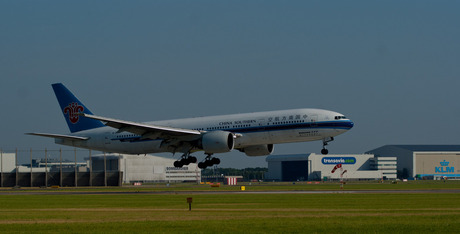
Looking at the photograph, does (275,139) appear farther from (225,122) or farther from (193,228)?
(193,228)

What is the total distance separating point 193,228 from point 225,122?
4549 cm

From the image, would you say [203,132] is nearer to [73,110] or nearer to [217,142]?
[217,142]

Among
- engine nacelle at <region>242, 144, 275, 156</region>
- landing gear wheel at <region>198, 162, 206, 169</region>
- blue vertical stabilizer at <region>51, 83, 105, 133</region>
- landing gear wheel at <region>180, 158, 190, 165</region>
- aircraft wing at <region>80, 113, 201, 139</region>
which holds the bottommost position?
landing gear wheel at <region>198, 162, 206, 169</region>

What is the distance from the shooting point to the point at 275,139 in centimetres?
7638

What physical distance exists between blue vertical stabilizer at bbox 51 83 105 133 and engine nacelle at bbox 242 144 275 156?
19116 mm

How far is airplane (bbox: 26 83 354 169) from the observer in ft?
245

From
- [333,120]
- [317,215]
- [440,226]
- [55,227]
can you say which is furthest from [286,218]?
[333,120]

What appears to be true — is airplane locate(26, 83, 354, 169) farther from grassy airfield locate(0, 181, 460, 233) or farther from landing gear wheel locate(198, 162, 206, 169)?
grassy airfield locate(0, 181, 460, 233)

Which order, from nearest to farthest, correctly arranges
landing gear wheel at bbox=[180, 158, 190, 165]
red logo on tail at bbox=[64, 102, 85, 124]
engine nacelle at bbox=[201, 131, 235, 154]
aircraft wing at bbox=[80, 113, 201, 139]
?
engine nacelle at bbox=[201, 131, 235, 154] < aircraft wing at bbox=[80, 113, 201, 139] < landing gear wheel at bbox=[180, 158, 190, 165] < red logo on tail at bbox=[64, 102, 85, 124]

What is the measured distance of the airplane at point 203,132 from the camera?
74.7m

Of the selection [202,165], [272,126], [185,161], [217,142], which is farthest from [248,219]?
[202,165]

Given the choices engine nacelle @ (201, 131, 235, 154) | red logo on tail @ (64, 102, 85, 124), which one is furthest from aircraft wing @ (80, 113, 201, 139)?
red logo on tail @ (64, 102, 85, 124)

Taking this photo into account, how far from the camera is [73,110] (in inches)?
3521

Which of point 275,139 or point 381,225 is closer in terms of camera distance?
point 381,225
